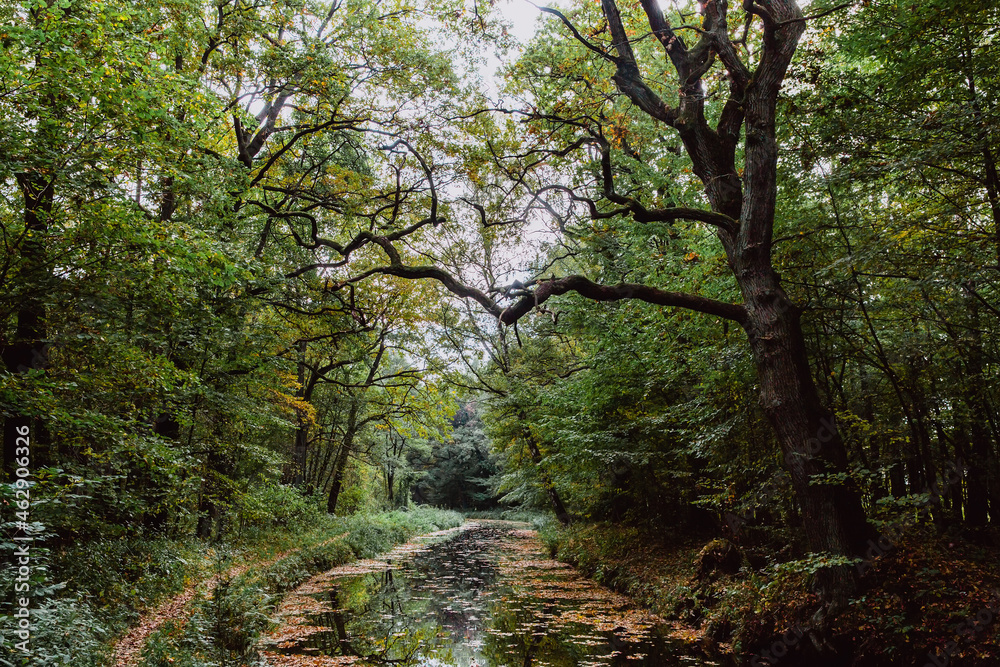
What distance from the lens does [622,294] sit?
602cm

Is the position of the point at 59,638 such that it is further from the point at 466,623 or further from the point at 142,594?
the point at 466,623

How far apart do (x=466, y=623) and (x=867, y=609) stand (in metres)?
5.50

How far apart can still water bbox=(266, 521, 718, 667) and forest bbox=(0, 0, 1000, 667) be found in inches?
24.0

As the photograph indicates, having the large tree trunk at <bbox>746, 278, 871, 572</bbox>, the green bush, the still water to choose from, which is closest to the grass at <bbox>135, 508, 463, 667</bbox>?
the still water

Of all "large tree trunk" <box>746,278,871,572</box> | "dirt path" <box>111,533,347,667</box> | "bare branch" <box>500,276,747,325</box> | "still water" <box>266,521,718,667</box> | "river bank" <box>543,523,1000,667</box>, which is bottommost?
"still water" <box>266,521,718,667</box>

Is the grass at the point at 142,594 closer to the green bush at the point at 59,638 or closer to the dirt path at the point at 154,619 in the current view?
the green bush at the point at 59,638

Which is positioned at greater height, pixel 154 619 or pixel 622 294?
pixel 622 294

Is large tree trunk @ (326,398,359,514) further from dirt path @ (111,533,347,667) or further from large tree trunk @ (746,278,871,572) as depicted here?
large tree trunk @ (746,278,871,572)

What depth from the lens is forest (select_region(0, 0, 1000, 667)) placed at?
16.5 ft

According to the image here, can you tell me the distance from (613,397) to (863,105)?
659 centimetres

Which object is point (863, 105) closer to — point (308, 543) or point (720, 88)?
point (720, 88)

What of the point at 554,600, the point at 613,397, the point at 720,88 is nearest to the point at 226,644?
the point at 554,600

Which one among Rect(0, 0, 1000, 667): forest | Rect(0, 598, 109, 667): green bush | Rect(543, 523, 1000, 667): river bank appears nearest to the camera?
Rect(0, 598, 109, 667): green bush

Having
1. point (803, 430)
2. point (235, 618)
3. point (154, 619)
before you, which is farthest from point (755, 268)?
point (154, 619)
